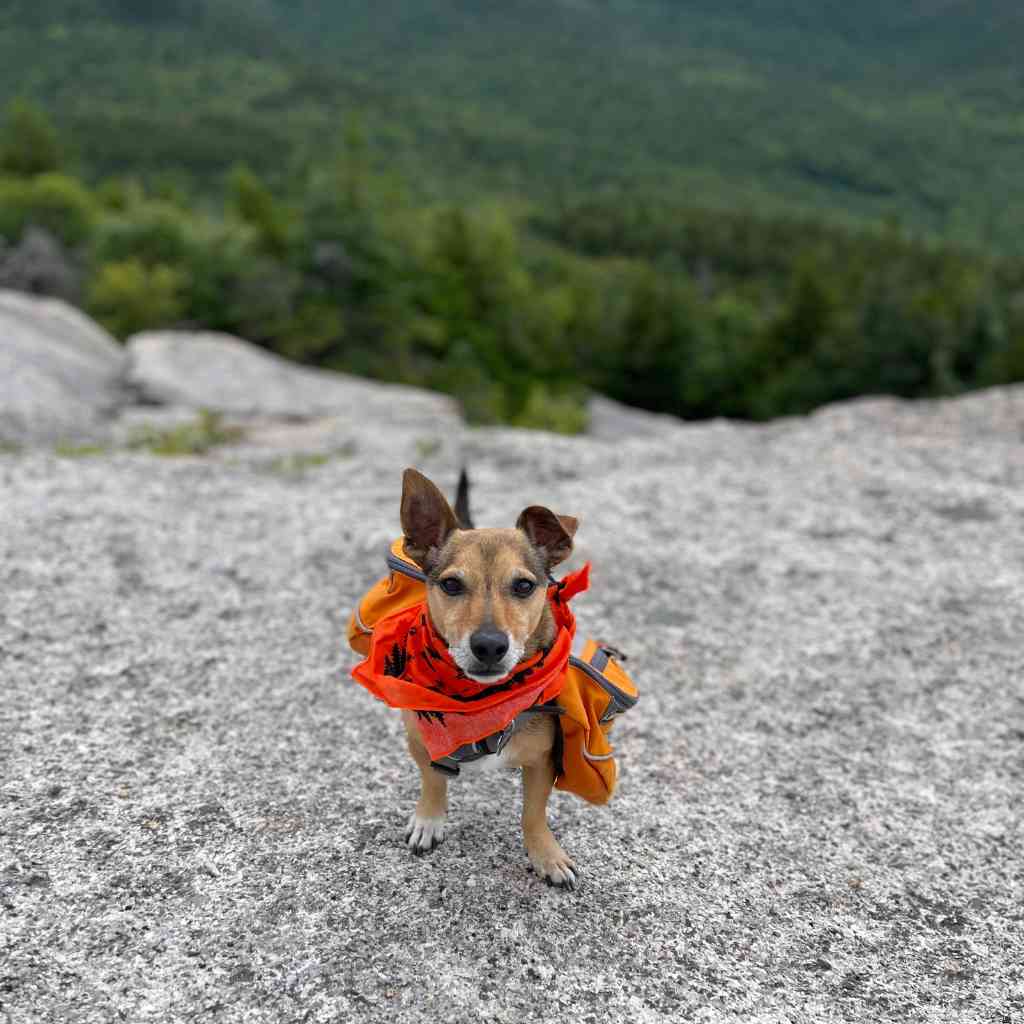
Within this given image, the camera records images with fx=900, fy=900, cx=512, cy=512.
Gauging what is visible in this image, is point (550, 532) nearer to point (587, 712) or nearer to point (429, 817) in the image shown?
point (587, 712)

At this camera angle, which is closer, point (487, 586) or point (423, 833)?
point (487, 586)

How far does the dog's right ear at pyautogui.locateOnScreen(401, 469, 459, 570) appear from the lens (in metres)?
4.48

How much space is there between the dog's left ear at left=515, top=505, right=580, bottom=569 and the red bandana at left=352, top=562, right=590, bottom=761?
0.57 ft

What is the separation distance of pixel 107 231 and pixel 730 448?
35.0 m

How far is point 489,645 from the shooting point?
159 inches

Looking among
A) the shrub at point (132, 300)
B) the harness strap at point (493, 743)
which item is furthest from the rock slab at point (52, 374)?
the harness strap at point (493, 743)

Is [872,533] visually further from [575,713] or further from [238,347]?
[238,347]

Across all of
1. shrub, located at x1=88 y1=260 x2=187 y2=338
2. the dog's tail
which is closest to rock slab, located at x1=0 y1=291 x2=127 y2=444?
the dog's tail

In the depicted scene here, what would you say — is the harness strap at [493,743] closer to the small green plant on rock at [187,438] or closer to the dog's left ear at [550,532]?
the dog's left ear at [550,532]

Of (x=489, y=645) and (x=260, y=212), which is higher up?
(x=489, y=645)

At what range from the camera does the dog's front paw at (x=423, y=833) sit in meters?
5.55

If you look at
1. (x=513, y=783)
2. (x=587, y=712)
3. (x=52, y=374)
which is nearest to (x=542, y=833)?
(x=587, y=712)

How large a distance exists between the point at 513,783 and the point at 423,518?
106 inches

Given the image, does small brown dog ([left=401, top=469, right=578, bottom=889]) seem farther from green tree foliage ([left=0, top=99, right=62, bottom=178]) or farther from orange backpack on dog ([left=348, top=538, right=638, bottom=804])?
green tree foliage ([left=0, top=99, right=62, bottom=178])
